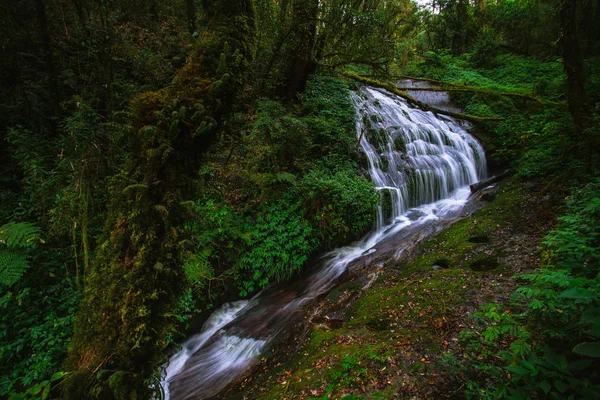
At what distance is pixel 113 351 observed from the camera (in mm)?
1989

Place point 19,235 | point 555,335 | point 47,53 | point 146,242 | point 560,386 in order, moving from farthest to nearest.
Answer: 1. point 47,53
2. point 19,235
3. point 146,242
4. point 555,335
5. point 560,386

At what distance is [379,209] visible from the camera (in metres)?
7.91

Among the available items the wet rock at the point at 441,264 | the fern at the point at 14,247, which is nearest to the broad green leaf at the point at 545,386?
the wet rock at the point at 441,264

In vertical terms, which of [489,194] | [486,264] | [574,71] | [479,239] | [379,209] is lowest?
[486,264]

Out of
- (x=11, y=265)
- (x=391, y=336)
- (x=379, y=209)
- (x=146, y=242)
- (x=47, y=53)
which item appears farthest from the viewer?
(x=379, y=209)

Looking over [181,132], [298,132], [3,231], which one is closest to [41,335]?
[3,231]

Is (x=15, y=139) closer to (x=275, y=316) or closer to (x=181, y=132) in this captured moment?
(x=181, y=132)

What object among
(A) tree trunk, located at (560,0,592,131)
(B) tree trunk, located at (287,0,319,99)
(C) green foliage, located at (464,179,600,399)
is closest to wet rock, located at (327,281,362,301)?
(C) green foliage, located at (464,179,600,399)

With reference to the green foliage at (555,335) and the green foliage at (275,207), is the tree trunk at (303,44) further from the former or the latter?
the green foliage at (555,335)

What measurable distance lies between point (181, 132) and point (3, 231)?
419cm

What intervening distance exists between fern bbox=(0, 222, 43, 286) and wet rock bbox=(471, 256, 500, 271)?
266 inches

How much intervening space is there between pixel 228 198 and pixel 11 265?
13.3ft

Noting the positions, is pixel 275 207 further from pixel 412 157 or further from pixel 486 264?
pixel 412 157

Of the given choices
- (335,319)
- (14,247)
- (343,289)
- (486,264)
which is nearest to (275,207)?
(343,289)
